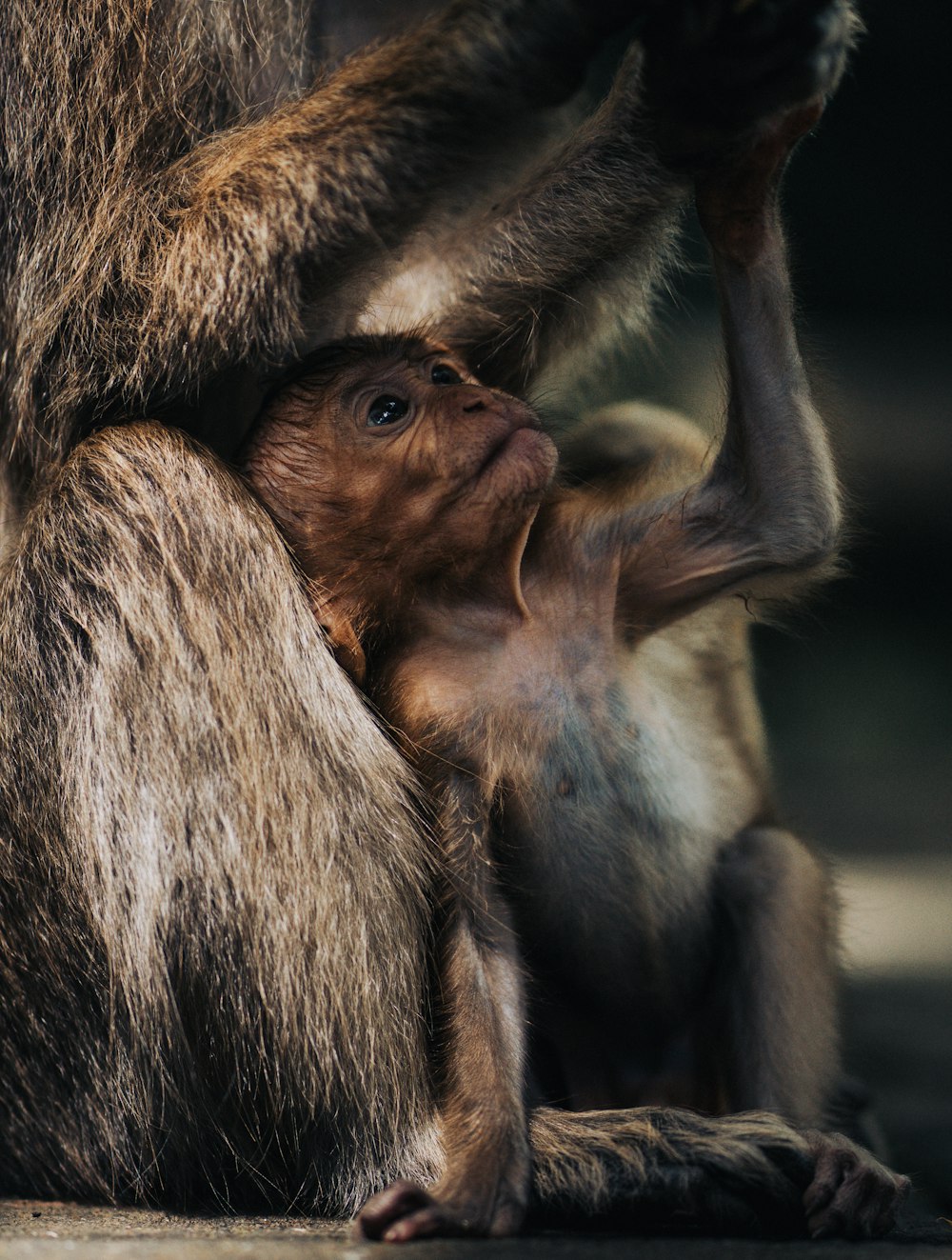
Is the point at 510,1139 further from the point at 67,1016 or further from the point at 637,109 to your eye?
the point at 637,109

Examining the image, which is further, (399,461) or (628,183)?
(628,183)

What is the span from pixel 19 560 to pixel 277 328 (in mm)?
404

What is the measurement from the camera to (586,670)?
6.26ft

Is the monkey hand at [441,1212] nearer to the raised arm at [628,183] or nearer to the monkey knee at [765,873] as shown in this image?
the monkey knee at [765,873]

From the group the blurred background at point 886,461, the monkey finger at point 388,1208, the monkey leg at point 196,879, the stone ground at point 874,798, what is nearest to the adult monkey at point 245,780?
the monkey leg at point 196,879

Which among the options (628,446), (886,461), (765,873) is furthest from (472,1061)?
(886,461)

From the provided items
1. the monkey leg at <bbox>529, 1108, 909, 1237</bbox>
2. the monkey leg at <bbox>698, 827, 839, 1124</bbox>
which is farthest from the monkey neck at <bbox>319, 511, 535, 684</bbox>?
the monkey leg at <bbox>529, 1108, 909, 1237</bbox>

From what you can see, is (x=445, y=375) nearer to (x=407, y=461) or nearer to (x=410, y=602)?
(x=407, y=461)

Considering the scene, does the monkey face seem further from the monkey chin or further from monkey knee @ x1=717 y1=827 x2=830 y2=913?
monkey knee @ x1=717 y1=827 x2=830 y2=913

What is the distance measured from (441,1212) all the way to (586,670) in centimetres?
67

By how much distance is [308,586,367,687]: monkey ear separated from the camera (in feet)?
6.26

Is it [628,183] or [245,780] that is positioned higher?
[628,183]

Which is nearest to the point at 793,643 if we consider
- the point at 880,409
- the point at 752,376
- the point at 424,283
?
the point at 880,409

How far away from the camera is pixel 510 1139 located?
1.59 meters
